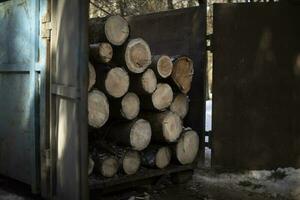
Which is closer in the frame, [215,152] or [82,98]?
[82,98]

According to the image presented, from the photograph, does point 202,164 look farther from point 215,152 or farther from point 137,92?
point 137,92

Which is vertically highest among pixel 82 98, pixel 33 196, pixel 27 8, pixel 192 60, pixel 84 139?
pixel 27 8

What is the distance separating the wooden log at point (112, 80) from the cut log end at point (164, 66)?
20.8 inches

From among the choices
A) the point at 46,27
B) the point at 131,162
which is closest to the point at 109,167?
the point at 131,162

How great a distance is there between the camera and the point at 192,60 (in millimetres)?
6258

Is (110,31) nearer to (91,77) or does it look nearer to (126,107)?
(91,77)

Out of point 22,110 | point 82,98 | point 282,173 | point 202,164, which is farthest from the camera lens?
point 202,164

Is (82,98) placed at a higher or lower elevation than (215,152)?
higher

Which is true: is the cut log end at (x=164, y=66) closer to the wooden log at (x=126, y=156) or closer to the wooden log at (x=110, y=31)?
the wooden log at (x=110, y=31)

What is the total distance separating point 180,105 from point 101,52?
148 centimetres

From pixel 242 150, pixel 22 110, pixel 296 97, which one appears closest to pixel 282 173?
pixel 242 150

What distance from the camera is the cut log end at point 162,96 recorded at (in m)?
5.35

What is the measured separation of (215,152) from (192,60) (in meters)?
1.29

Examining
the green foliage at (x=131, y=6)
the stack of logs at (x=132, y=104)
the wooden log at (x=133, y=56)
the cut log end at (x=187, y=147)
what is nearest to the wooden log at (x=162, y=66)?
the stack of logs at (x=132, y=104)
